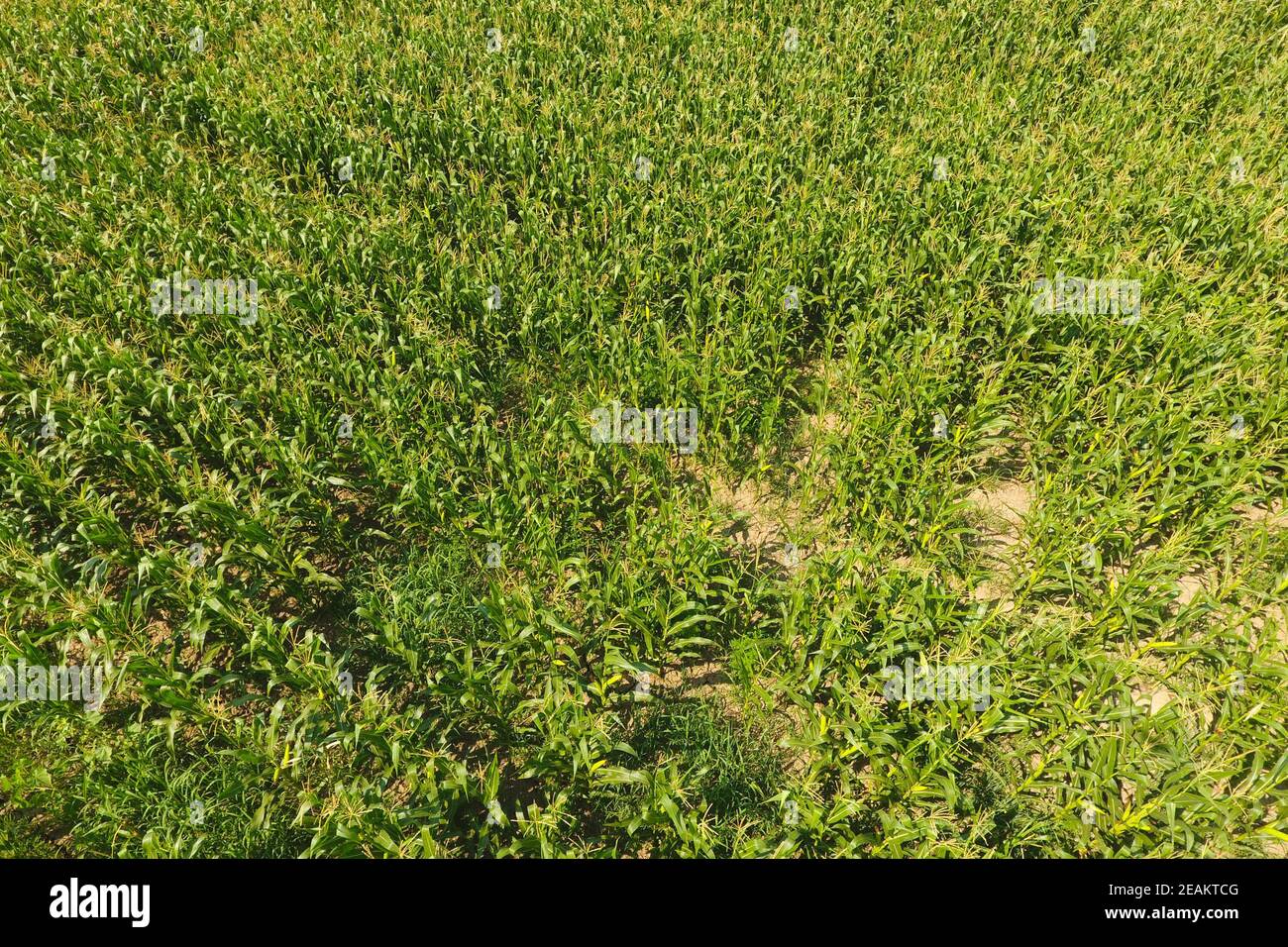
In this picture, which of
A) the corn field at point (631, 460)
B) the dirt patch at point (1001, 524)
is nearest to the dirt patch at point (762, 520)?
the corn field at point (631, 460)

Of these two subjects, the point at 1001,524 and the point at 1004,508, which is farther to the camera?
the point at 1004,508

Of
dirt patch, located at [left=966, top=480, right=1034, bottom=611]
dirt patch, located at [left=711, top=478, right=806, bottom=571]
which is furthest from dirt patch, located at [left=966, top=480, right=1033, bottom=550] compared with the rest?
dirt patch, located at [left=711, top=478, right=806, bottom=571]

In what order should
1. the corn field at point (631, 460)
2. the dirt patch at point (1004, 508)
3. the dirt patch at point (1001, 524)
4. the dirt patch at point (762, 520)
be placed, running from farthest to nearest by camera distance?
the dirt patch at point (1004, 508), the dirt patch at point (762, 520), the dirt patch at point (1001, 524), the corn field at point (631, 460)

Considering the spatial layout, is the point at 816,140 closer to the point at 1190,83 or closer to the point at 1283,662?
the point at 1190,83

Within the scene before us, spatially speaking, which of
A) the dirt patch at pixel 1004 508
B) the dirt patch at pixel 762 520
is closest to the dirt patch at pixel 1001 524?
the dirt patch at pixel 1004 508

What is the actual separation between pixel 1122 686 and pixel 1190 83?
28.5 ft

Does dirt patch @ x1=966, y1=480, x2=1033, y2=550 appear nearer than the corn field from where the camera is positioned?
No

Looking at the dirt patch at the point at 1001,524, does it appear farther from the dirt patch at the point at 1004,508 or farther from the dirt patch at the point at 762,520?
the dirt patch at the point at 762,520

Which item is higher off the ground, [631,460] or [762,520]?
[631,460]

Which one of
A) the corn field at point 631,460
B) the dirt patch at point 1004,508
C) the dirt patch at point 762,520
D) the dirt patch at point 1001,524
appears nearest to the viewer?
the corn field at point 631,460

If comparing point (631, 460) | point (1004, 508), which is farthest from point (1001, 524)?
point (631, 460)

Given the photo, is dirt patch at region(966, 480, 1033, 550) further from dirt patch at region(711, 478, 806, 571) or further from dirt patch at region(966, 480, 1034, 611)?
dirt patch at region(711, 478, 806, 571)

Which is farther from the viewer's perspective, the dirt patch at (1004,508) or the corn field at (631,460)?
the dirt patch at (1004,508)

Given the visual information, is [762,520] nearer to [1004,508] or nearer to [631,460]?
[631,460]
